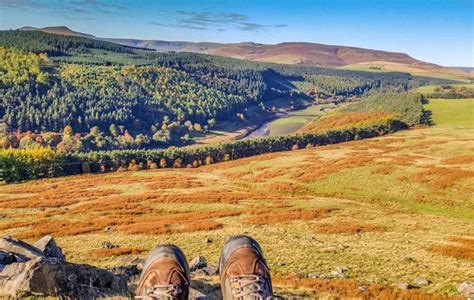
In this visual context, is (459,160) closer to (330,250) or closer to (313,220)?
(313,220)

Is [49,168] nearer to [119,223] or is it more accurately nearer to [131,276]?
[119,223]

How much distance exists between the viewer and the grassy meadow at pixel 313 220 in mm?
20391

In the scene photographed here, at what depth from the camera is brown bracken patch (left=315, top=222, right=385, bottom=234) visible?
109 ft

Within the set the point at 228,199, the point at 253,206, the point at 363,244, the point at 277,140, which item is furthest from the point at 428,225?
the point at 277,140

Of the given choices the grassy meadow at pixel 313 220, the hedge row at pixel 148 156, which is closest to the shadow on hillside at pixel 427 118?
the hedge row at pixel 148 156

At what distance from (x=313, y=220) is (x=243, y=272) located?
32.4m

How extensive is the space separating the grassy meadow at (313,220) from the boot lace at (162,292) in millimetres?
5731

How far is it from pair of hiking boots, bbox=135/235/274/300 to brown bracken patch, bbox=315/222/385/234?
84.7ft

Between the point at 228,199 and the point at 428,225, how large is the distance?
2708 centimetres

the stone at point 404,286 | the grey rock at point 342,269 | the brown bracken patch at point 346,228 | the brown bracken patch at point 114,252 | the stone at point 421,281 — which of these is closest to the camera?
the stone at point 404,286

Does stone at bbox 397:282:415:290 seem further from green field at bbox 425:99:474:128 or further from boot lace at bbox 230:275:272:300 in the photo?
green field at bbox 425:99:474:128

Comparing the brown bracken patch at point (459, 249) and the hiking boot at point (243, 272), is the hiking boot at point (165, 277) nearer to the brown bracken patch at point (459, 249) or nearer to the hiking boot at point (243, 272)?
the hiking boot at point (243, 272)

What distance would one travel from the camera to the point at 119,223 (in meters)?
42.0

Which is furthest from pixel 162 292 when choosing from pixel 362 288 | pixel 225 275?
pixel 362 288
